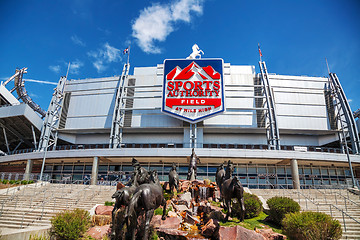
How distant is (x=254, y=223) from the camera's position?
1296cm

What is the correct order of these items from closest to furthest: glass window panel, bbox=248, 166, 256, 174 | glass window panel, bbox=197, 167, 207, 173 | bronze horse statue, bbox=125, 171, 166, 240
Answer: bronze horse statue, bbox=125, 171, 166, 240, glass window panel, bbox=197, 167, 207, 173, glass window panel, bbox=248, 166, 256, 174

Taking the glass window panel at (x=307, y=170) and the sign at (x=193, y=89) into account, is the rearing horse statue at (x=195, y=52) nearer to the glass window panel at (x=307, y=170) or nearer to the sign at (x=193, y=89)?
the sign at (x=193, y=89)

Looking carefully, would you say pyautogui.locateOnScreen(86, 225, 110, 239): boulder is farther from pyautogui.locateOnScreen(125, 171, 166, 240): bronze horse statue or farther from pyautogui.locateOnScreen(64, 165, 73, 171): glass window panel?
A: pyautogui.locateOnScreen(64, 165, 73, 171): glass window panel

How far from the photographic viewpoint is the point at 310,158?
33.3 meters

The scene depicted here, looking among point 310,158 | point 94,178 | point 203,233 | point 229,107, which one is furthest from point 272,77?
point 203,233

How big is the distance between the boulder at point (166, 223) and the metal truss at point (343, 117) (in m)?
39.5

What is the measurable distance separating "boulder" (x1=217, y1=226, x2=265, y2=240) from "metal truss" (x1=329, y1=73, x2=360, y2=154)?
1533 inches

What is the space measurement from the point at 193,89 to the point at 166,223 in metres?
31.0

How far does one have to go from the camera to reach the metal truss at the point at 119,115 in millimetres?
41188

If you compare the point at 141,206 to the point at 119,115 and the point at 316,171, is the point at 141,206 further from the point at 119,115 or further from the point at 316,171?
the point at 316,171

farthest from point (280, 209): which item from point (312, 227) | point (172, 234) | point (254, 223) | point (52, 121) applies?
point (52, 121)

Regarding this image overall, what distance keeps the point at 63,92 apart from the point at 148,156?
27.8m

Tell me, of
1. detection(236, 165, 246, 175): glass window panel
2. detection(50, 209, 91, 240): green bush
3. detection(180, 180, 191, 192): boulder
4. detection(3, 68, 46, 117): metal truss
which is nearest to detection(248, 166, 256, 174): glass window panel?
detection(236, 165, 246, 175): glass window panel

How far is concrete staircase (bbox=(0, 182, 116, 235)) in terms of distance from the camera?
14.3 metres
